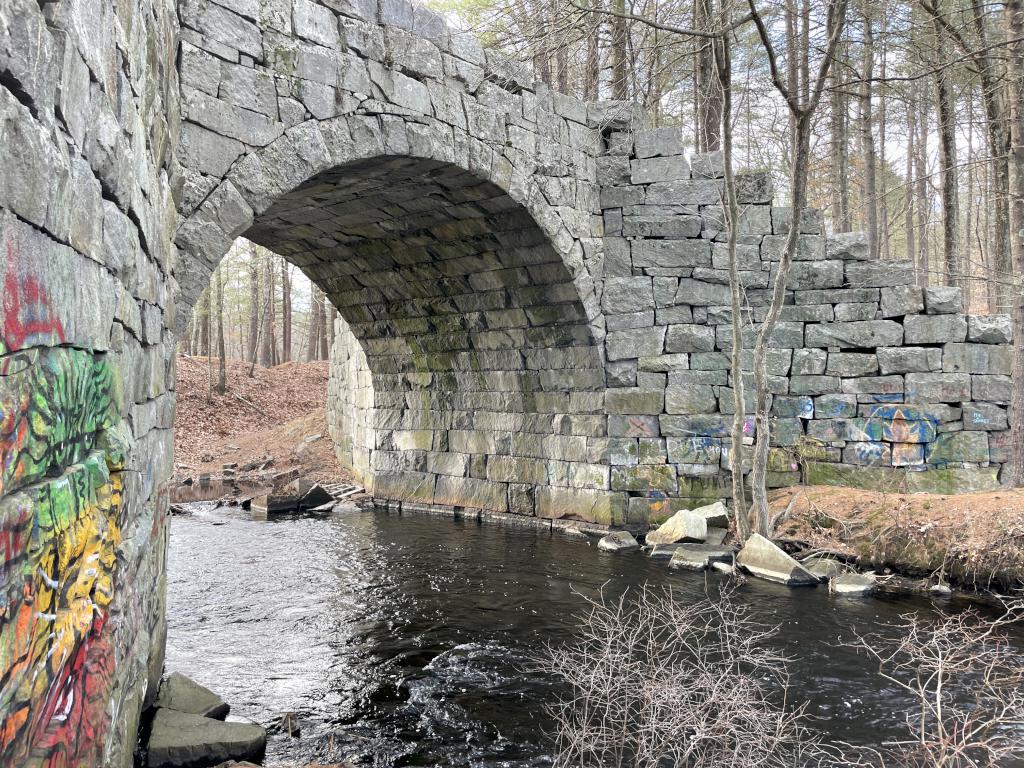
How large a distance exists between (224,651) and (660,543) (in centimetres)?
473

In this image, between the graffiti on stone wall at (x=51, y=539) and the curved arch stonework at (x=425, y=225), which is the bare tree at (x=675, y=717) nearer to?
the graffiti on stone wall at (x=51, y=539)

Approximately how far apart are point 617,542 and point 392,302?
4.74m

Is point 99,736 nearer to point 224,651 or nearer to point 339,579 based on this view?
point 224,651

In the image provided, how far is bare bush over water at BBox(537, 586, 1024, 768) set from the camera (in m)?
3.37

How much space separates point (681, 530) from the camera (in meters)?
8.69

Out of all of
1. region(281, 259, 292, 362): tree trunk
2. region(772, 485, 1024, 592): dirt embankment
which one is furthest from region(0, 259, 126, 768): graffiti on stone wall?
region(281, 259, 292, 362): tree trunk

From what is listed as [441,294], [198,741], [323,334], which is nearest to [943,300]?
[441,294]

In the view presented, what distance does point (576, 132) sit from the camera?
9.10m

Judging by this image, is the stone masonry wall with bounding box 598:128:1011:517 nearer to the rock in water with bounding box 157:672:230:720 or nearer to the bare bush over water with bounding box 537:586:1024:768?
the bare bush over water with bounding box 537:586:1024:768

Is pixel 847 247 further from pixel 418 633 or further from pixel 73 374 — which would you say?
pixel 73 374

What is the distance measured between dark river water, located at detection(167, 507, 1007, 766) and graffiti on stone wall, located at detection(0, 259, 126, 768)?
208 centimetres

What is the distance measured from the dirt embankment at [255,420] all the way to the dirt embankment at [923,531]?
337 inches

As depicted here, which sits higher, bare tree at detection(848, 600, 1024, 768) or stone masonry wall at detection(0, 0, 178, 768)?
stone masonry wall at detection(0, 0, 178, 768)

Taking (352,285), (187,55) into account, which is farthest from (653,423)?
(187,55)
